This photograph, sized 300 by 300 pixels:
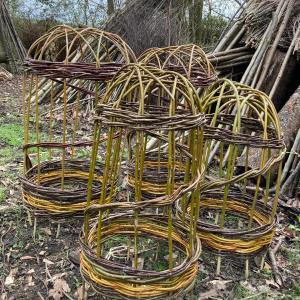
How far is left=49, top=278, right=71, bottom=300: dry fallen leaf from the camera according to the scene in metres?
2.06

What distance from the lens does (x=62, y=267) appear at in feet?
7.54

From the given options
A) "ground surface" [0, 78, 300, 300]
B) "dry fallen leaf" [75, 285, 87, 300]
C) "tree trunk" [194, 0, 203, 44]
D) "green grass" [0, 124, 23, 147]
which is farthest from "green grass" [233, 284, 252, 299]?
"tree trunk" [194, 0, 203, 44]

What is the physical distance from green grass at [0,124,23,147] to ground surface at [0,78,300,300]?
124 centimetres

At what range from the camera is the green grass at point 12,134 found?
4.17 meters

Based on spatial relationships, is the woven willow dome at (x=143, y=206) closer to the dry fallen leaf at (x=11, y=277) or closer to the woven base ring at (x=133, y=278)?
the woven base ring at (x=133, y=278)

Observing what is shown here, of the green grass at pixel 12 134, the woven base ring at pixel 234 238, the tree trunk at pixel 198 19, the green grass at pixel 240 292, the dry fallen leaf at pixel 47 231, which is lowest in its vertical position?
the green grass at pixel 240 292

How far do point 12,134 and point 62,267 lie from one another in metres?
2.38

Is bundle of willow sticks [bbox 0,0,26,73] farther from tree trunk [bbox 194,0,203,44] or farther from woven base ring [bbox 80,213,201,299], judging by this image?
woven base ring [bbox 80,213,201,299]

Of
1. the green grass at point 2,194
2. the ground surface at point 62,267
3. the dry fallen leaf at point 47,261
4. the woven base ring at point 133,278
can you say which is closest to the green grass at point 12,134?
the green grass at point 2,194

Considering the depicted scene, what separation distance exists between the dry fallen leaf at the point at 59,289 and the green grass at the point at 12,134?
2.24 metres

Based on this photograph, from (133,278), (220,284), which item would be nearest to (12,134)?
(220,284)

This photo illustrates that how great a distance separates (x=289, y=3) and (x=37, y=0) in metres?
7.12

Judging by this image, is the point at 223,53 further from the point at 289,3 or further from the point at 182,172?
the point at 182,172

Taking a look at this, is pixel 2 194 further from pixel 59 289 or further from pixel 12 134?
pixel 12 134
